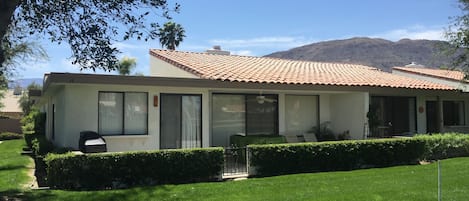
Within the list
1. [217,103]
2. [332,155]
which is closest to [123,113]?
[217,103]

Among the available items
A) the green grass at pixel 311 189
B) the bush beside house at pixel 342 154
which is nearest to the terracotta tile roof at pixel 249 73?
the bush beside house at pixel 342 154

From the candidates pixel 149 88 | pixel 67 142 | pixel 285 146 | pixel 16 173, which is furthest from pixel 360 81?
pixel 16 173

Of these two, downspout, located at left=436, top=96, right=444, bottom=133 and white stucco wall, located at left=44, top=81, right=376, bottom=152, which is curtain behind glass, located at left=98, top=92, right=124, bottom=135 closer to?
white stucco wall, located at left=44, top=81, right=376, bottom=152

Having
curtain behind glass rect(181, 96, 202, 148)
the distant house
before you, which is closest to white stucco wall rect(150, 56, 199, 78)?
curtain behind glass rect(181, 96, 202, 148)

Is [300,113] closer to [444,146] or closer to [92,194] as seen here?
[444,146]

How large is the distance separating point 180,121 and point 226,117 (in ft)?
8.39

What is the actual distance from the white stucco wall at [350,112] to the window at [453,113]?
27.9 feet

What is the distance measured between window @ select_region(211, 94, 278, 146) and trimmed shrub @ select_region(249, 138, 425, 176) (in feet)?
14.9

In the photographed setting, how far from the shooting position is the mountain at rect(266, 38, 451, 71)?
99.1 m

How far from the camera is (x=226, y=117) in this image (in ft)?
56.3

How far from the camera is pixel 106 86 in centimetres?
1374

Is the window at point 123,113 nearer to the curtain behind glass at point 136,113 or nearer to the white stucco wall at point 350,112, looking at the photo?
the curtain behind glass at point 136,113

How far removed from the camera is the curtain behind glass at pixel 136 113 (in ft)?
46.7

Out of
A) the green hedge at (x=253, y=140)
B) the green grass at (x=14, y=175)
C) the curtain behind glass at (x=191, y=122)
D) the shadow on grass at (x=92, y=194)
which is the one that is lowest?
the green grass at (x=14, y=175)
